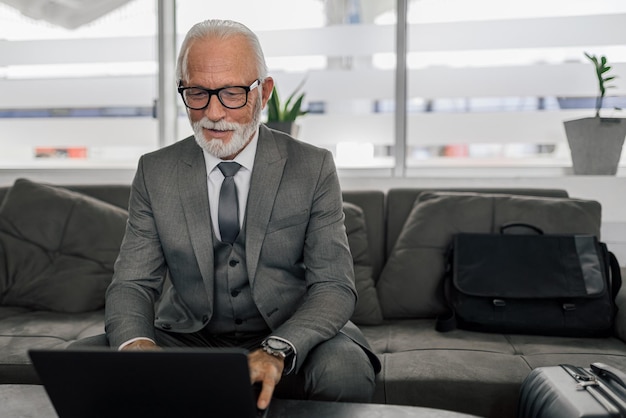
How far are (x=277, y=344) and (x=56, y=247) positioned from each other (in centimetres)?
140

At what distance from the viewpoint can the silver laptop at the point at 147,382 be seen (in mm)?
899

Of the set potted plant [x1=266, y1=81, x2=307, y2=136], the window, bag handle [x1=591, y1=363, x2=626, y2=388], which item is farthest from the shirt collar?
the window

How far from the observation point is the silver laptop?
0.90 meters

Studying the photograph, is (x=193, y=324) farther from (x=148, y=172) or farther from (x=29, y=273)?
(x=29, y=273)

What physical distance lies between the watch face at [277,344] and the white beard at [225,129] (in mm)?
518

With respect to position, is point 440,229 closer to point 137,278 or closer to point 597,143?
point 597,143

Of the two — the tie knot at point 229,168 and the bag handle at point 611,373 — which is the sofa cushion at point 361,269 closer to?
the tie knot at point 229,168

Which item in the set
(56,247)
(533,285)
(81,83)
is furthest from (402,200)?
(81,83)

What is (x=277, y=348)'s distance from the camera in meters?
1.27

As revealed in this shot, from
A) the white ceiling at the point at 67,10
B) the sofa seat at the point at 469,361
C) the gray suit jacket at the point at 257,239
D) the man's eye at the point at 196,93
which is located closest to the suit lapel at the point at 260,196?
the gray suit jacket at the point at 257,239

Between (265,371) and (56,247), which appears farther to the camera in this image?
(56,247)

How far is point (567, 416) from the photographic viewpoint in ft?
3.97

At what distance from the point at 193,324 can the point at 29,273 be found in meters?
1.03

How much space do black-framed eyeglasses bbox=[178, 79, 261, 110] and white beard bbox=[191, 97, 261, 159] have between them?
4 cm
